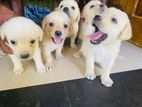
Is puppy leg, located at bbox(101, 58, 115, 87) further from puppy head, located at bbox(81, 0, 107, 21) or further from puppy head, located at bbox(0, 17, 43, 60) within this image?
puppy head, located at bbox(0, 17, 43, 60)

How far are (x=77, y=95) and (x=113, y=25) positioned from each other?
52cm

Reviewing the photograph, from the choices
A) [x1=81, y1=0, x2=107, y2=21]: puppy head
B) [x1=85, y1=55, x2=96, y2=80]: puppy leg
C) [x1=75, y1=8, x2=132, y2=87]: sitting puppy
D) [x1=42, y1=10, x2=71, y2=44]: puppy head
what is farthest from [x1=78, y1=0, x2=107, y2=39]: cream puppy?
[x1=85, y1=55, x2=96, y2=80]: puppy leg

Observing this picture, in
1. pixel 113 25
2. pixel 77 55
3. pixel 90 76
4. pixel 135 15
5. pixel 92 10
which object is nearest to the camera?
pixel 113 25

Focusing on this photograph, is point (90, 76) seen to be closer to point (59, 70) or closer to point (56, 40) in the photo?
point (59, 70)

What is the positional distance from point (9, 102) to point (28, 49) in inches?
14.1

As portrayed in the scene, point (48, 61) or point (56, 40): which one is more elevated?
point (56, 40)

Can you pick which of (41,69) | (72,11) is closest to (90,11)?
(72,11)

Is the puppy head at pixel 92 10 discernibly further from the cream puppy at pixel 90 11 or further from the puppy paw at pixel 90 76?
the puppy paw at pixel 90 76

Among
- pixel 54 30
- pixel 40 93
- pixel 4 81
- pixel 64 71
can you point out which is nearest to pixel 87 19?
pixel 54 30

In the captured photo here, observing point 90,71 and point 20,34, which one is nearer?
point 20,34

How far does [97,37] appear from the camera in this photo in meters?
1.26

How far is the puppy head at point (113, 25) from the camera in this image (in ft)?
3.84

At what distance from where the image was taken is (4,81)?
1.42 m

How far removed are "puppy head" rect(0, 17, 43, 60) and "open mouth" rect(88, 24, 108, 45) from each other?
34 centimetres
